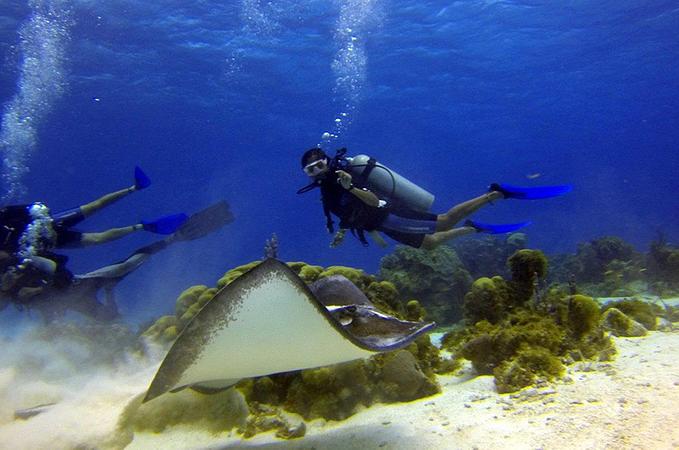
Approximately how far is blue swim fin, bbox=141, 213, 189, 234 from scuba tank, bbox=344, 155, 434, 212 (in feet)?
14.5

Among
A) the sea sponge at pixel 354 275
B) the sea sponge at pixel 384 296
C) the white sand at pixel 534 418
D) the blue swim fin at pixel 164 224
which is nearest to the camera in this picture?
the white sand at pixel 534 418

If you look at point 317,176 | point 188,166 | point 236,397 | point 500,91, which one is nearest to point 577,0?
point 500,91

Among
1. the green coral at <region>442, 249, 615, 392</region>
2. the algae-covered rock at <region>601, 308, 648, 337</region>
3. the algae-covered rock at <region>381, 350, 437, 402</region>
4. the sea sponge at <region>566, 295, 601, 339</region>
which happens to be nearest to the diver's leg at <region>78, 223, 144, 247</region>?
the algae-covered rock at <region>381, 350, 437, 402</region>

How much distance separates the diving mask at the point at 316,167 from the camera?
6.99 m

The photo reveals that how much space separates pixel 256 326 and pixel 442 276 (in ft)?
27.0

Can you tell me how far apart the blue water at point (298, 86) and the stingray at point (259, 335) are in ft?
78.1

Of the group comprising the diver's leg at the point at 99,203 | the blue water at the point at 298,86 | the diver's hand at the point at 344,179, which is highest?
the blue water at the point at 298,86

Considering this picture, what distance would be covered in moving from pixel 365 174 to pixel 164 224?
15.7ft

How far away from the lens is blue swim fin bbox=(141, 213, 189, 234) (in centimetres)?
910

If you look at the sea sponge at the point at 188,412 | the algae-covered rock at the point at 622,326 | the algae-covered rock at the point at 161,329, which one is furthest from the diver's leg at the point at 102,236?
the algae-covered rock at the point at 622,326

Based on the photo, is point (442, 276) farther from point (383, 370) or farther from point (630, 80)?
point (630, 80)

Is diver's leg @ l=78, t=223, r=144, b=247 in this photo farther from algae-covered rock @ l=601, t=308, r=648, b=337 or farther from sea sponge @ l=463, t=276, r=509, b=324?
algae-covered rock @ l=601, t=308, r=648, b=337

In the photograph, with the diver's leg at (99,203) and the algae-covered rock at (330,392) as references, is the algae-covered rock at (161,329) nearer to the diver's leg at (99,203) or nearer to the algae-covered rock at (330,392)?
the algae-covered rock at (330,392)

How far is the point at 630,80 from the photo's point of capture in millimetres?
37844
